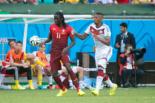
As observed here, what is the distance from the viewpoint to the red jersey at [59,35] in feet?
58.4

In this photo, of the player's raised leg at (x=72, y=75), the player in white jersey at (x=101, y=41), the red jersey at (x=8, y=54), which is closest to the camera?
the player's raised leg at (x=72, y=75)

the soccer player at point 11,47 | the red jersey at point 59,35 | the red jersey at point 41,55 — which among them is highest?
the red jersey at point 59,35

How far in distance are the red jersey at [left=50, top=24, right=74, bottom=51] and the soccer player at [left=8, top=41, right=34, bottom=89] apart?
4047 mm

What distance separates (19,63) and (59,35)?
459 cm

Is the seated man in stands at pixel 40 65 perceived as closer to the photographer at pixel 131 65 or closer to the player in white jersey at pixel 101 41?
the photographer at pixel 131 65

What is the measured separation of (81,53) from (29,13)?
2309mm

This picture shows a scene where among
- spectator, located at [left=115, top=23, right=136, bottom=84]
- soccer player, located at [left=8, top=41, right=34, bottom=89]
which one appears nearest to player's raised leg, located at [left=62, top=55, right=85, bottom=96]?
soccer player, located at [left=8, top=41, right=34, bottom=89]

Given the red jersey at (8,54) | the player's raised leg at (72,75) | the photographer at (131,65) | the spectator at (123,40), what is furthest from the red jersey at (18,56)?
the player's raised leg at (72,75)

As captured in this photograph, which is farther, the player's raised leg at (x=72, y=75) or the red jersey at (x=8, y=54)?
the red jersey at (x=8, y=54)

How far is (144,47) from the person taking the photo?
23.9 metres

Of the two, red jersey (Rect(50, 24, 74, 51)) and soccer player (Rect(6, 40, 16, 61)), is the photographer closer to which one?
soccer player (Rect(6, 40, 16, 61))

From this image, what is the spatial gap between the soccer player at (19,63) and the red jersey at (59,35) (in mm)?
4047

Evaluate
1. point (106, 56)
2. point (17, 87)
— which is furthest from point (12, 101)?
point (17, 87)

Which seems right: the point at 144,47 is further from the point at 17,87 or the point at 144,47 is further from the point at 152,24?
the point at 17,87
